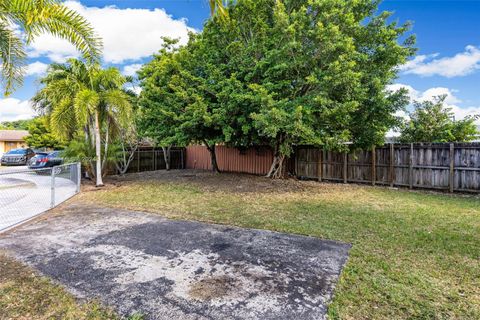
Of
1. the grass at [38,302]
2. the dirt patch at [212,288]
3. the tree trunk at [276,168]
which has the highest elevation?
the tree trunk at [276,168]

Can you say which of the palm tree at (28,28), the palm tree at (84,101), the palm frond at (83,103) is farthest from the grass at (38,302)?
the palm tree at (84,101)

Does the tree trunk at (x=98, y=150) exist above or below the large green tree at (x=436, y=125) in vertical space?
below

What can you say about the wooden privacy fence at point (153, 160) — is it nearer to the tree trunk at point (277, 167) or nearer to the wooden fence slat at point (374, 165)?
the tree trunk at point (277, 167)

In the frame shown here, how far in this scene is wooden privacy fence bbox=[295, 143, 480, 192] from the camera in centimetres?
853

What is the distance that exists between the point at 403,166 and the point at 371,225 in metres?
5.77

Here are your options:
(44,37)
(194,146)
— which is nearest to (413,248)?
(44,37)

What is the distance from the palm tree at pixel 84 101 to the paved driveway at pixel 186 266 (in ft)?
17.4

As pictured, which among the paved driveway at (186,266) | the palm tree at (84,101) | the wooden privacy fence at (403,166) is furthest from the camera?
the palm tree at (84,101)

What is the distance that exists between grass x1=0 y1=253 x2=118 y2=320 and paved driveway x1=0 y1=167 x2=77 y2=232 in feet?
8.09

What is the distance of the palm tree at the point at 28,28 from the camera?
3629 millimetres

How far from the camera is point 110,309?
2.50 m

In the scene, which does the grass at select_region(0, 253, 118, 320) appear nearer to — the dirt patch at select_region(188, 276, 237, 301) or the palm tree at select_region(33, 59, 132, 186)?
the dirt patch at select_region(188, 276, 237, 301)

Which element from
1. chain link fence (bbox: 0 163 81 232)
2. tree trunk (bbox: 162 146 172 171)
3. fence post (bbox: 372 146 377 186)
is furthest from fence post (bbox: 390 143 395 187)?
tree trunk (bbox: 162 146 172 171)

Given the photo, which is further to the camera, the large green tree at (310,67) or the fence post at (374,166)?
the fence post at (374,166)
